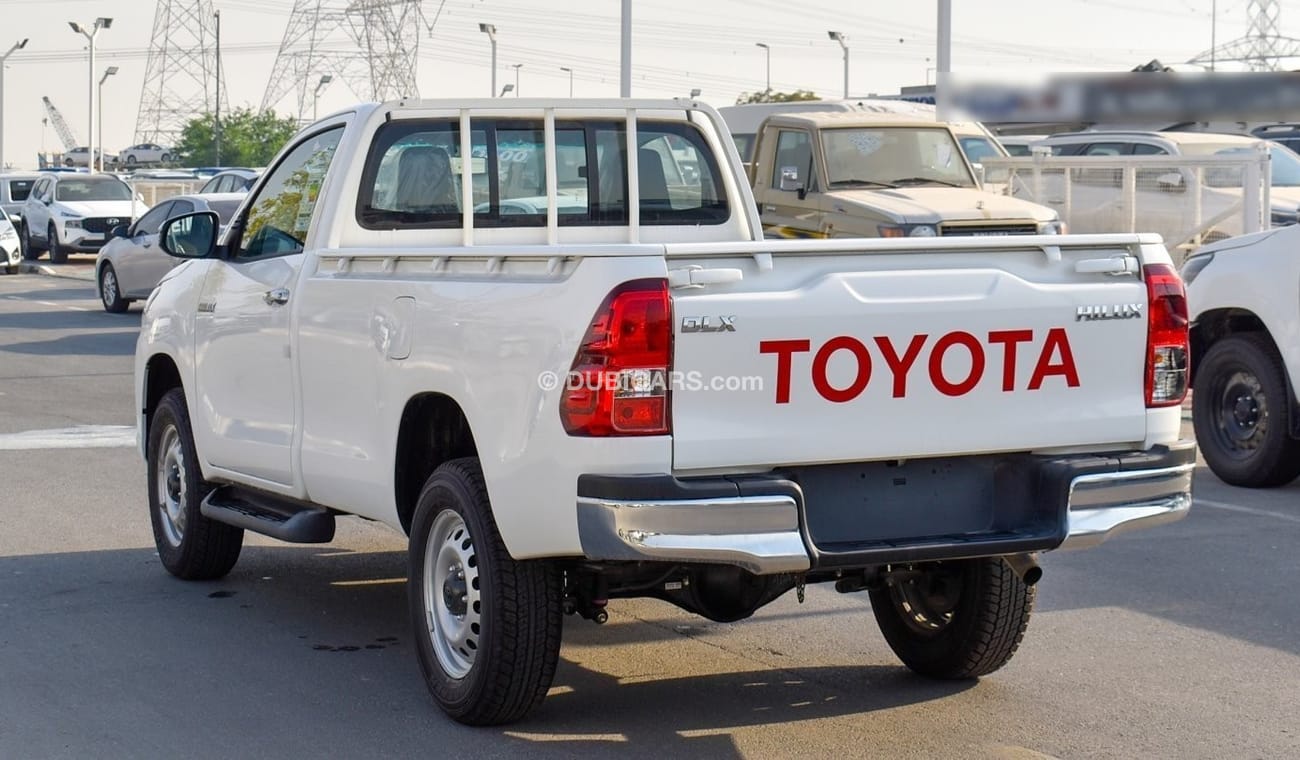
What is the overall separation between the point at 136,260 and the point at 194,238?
17.2 m

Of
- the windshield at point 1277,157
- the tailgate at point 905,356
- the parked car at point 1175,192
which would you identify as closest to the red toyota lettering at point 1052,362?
the tailgate at point 905,356

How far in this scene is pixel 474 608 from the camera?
16.7 ft

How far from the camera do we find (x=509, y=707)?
5.01 m

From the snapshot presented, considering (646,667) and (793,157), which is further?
(793,157)

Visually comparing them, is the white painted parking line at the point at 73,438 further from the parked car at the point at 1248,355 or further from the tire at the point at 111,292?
the tire at the point at 111,292

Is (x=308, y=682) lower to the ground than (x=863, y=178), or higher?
lower

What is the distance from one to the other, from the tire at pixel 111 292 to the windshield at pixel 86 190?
1174cm

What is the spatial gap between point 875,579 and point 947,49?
64.1ft

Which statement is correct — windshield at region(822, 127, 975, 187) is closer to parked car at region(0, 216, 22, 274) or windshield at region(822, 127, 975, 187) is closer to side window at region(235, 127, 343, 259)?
side window at region(235, 127, 343, 259)

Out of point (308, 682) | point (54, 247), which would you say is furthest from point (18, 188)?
point (308, 682)

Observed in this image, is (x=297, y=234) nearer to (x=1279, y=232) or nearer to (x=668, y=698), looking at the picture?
(x=668, y=698)

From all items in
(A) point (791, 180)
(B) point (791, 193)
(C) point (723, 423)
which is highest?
(A) point (791, 180)

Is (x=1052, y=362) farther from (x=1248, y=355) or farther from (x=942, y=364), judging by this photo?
(x=1248, y=355)

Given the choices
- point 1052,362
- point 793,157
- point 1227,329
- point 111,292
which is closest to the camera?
point 1052,362
